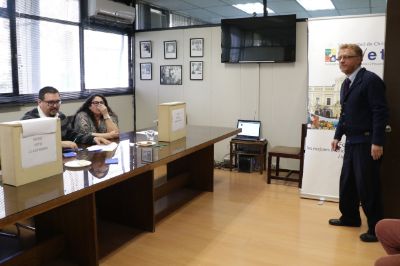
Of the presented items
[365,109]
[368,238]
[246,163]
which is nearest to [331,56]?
[365,109]

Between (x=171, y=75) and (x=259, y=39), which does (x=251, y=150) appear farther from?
(x=171, y=75)

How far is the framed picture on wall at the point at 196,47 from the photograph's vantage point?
5.48 metres

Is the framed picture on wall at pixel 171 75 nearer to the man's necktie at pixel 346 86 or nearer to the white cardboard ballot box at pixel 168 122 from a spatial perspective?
the white cardboard ballot box at pixel 168 122

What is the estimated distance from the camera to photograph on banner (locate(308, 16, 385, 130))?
12.6 feet

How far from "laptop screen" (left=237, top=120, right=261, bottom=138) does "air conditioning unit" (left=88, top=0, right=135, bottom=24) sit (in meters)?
2.32

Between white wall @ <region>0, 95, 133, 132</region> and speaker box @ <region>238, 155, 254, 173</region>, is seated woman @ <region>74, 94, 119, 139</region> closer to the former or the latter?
white wall @ <region>0, 95, 133, 132</region>

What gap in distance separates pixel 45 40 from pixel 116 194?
253cm

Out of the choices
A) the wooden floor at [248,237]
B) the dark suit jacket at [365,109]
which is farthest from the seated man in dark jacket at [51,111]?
the dark suit jacket at [365,109]

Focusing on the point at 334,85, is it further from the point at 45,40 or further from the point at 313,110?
the point at 45,40

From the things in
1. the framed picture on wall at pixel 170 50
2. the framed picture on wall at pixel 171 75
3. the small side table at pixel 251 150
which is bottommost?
the small side table at pixel 251 150

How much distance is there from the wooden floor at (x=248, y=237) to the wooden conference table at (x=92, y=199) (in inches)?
8.3

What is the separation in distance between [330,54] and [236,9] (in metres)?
4.48

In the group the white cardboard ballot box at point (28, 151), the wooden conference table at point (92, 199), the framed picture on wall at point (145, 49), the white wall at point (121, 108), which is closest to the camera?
the wooden conference table at point (92, 199)

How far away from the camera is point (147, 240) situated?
2982mm
